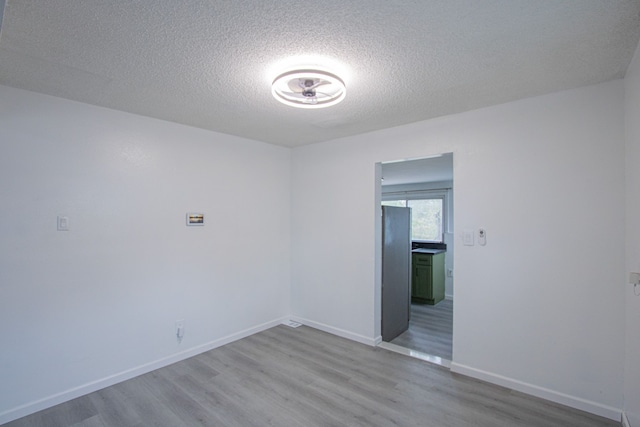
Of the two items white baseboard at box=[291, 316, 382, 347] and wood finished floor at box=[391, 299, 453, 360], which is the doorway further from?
A: white baseboard at box=[291, 316, 382, 347]

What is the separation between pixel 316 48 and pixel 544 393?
3.00 metres

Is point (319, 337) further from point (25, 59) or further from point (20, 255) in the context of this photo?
point (25, 59)

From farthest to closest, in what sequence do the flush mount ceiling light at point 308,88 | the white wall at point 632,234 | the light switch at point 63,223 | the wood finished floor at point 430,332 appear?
the wood finished floor at point 430,332 < the light switch at point 63,223 < the flush mount ceiling light at point 308,88 < the white wall at point 632,234

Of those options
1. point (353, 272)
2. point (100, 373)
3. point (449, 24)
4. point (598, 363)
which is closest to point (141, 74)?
point (449, 24)

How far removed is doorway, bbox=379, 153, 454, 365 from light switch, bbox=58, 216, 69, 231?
2982mm

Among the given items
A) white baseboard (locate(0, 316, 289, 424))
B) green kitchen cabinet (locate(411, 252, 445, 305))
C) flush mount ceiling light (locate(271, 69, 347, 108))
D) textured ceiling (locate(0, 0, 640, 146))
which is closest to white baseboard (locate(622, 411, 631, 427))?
textured ceiling (locate(0, 0, 640, 146))

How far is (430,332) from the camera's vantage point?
3990 millimetres

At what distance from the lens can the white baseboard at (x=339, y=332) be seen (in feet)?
11.4

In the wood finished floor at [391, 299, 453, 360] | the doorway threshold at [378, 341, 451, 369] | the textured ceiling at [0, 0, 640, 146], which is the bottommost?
the wood finished floor at [391, 299, 453, 360]

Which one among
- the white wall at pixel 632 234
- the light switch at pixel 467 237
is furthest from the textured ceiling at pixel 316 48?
the light switch at pixel 467 237

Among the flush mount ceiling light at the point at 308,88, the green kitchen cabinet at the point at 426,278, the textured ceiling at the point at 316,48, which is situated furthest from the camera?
the green kitchen cabinet at the point at 426,278

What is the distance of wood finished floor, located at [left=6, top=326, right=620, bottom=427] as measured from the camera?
7.14 feet

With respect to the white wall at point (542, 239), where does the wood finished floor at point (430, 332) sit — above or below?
below

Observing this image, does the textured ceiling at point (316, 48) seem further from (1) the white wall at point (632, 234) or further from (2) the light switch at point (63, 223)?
(2) the light switch at point (63, 223)
